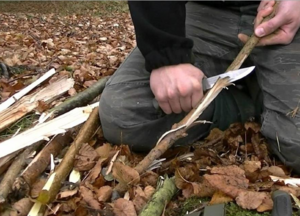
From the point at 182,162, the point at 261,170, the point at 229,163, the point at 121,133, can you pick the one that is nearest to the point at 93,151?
the point at 121,133

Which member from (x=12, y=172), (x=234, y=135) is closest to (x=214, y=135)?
(x=234, y=135)

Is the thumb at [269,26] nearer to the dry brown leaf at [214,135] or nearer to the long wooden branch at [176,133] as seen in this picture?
the long wooden branch at [176,133]

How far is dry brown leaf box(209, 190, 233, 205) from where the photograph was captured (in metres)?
1.53

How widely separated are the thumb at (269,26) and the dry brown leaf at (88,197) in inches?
38.2

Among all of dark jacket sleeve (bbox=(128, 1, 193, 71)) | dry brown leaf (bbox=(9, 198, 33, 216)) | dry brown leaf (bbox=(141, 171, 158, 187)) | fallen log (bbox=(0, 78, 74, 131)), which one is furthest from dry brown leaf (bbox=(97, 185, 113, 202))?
fallen log (bbox=(0, 78, 74, 131))

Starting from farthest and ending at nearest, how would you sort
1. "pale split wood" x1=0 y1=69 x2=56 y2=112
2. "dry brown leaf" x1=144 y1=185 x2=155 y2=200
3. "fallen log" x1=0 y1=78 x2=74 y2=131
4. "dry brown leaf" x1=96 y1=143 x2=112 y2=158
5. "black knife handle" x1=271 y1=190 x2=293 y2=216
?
1. "pale split wood" x1=0 y1=69 x2=56 y2=112
2. "fallen log" x1=0 y1=78 x2=74 y2=131
3. "dry brown leaf" x1=96 y1=143 x2=112 y2=158
4. "dry brown leaf" x1=144 y1=185 x2=155 y2=200
5. "black knife handle" x1=271 y1=190 x2=293 y2=216

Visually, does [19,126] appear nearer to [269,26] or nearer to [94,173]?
[94,173]

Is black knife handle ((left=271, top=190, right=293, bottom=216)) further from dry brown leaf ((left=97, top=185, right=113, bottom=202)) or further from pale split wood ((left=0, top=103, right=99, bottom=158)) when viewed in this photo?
pale split wood ((left=0, top=103, right=99, bottom=158))

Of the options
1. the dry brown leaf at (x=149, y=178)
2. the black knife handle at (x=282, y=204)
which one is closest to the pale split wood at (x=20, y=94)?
the dry brown leaf at (x=149, y=178)

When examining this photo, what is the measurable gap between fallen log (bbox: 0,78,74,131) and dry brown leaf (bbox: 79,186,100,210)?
2.24 feet

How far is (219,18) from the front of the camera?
2.24 metres

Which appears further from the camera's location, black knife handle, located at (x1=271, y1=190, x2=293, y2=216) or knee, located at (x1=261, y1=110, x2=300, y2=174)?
knee, located at (x1=261, y1=110, x2=300, y2=174)

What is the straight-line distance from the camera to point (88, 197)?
1604 mm

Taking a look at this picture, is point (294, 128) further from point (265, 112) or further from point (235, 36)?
point (235, 36)
